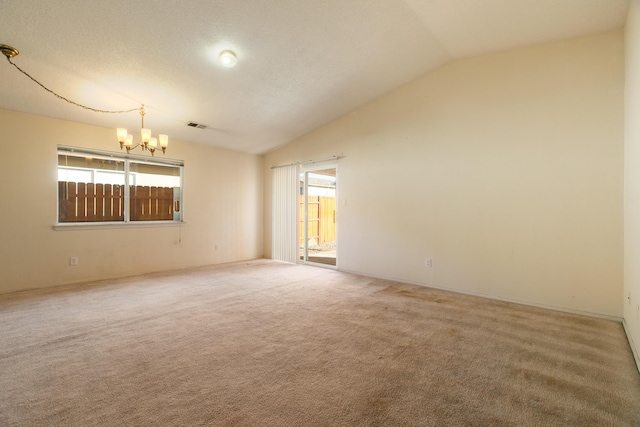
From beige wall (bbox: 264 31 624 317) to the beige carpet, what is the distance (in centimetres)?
51

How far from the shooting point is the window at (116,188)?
182 inches

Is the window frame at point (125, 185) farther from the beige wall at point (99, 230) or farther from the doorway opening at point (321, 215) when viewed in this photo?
the doorway opening at point (321, 215)

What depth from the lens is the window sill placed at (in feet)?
14.8

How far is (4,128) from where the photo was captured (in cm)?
400

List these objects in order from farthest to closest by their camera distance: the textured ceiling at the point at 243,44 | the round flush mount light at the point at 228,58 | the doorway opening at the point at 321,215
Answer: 1. the doorway opening at the point at 321,215
2. the round flush mount light at the point at 228,58
3. the textured ceiling at the point at 243,44

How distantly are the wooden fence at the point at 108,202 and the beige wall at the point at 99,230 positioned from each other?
0.69 ft

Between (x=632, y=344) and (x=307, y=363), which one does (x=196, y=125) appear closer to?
(x=307, y=363)

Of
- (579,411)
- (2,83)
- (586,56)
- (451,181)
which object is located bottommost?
(579,411)

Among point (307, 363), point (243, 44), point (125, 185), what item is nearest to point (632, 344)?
point (307, 363)

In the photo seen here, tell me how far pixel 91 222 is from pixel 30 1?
3.34m

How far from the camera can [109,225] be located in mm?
4938

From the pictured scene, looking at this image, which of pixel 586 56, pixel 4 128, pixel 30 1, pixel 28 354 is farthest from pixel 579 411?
pixel 4 128

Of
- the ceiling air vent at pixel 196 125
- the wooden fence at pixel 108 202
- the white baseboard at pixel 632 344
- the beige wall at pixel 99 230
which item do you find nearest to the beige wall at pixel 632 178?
the white baseboard at pixel 632 344

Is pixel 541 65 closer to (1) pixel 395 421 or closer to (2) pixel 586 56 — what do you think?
(2) pixel 586 56
